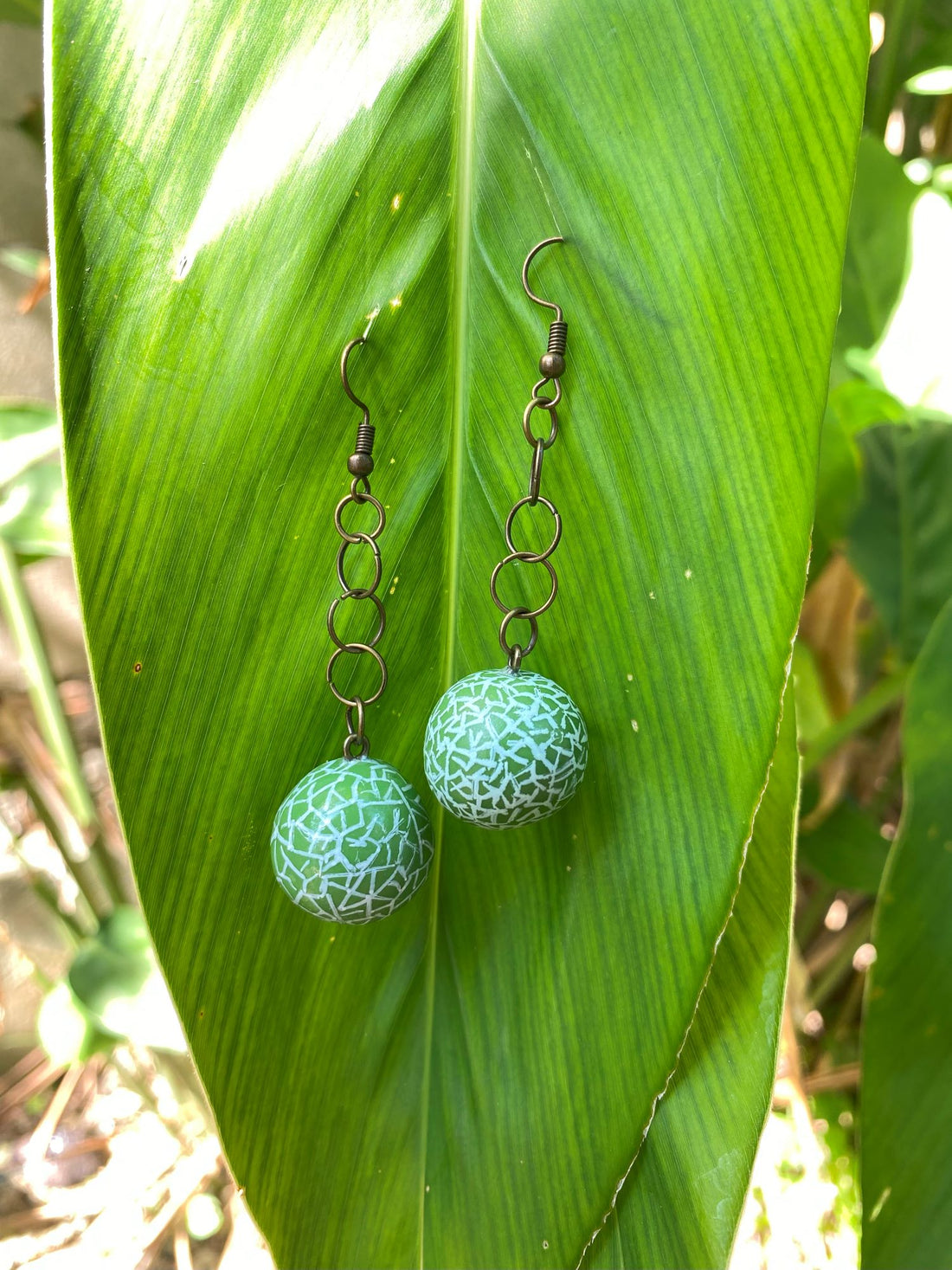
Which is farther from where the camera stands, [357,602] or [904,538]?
[904,538]

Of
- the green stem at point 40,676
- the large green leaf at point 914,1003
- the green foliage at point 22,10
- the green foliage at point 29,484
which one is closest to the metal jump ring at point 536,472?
the large green leaf at point 914,1003

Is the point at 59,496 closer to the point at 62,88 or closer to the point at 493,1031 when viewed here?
the point at 62,88

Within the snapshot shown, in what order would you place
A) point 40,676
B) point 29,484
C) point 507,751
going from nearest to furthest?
point 507,751, point 29,484, point 40,676

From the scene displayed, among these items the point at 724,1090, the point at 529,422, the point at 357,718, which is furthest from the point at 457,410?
the point at 724,1090

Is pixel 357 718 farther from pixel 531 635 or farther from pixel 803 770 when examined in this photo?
pixel 803 770

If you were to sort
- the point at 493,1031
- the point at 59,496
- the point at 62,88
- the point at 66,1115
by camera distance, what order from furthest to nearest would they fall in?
the point at 66,1115 → the point at 59,496 → the point at 493,1031 → the point at 62,88

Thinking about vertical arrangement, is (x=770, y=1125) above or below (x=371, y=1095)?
below

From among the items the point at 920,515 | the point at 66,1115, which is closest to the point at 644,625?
the point at 920,515
